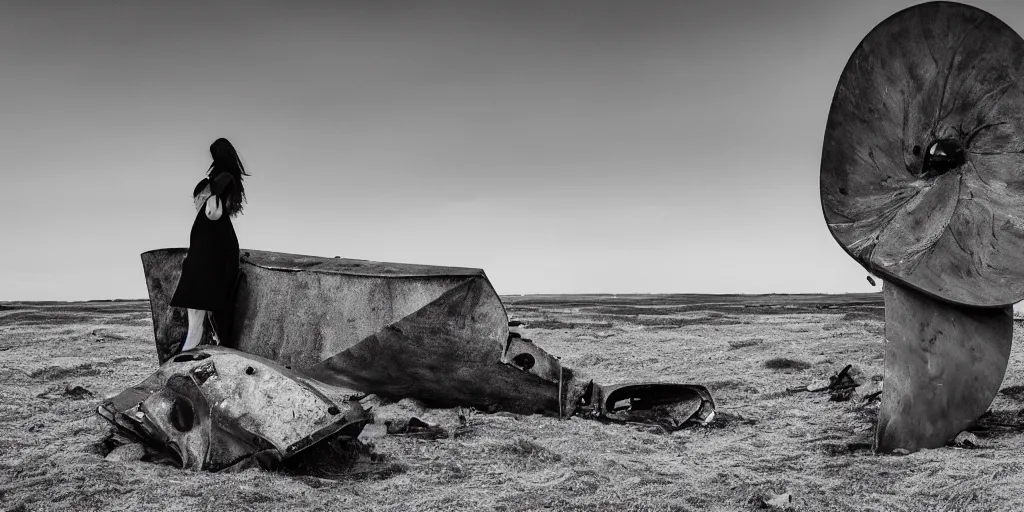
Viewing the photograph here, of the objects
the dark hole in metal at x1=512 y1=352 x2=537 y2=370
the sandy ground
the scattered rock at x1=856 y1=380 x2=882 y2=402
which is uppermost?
the dark hole in metal at x1=512 y1=352 x2=537 y2=370

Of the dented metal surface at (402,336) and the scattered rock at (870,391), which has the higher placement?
the dented metal surface at (402,336)

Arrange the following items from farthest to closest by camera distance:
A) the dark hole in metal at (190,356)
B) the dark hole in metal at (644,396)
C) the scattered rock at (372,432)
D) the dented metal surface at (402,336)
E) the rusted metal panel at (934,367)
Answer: the dark hole in metal at (644,396) → the dented metal surface at (402,336) → the scattered rock at (372,432) → the rusted metal panel at (934,367) → the dark hole in metal at (190,356)

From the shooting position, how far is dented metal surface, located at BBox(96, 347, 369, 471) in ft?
12.6

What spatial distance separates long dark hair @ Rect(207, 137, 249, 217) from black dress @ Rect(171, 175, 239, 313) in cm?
6

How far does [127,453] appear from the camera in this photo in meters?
4.12

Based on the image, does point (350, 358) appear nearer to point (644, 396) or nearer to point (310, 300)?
point (310, 300)

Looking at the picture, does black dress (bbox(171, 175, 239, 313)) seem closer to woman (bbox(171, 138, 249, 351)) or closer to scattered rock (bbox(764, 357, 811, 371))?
woman (bbox(171, 138, 249, 351))

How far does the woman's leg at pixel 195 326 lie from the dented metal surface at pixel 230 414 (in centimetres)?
120

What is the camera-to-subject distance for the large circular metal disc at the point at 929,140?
4.80m

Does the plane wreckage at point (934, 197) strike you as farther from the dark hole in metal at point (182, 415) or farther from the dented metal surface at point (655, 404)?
the dark hole in metal at point (182, 415)

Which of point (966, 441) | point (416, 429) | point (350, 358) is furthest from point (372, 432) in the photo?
point (966, 441)

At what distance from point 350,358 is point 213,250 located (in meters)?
1.41

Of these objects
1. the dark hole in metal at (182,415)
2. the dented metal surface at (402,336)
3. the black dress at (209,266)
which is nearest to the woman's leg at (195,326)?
the black dress at (209,266)

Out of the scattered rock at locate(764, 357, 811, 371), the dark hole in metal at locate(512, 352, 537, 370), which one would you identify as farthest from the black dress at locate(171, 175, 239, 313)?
the scattered rock at locate(764, 357, 811, 371)
